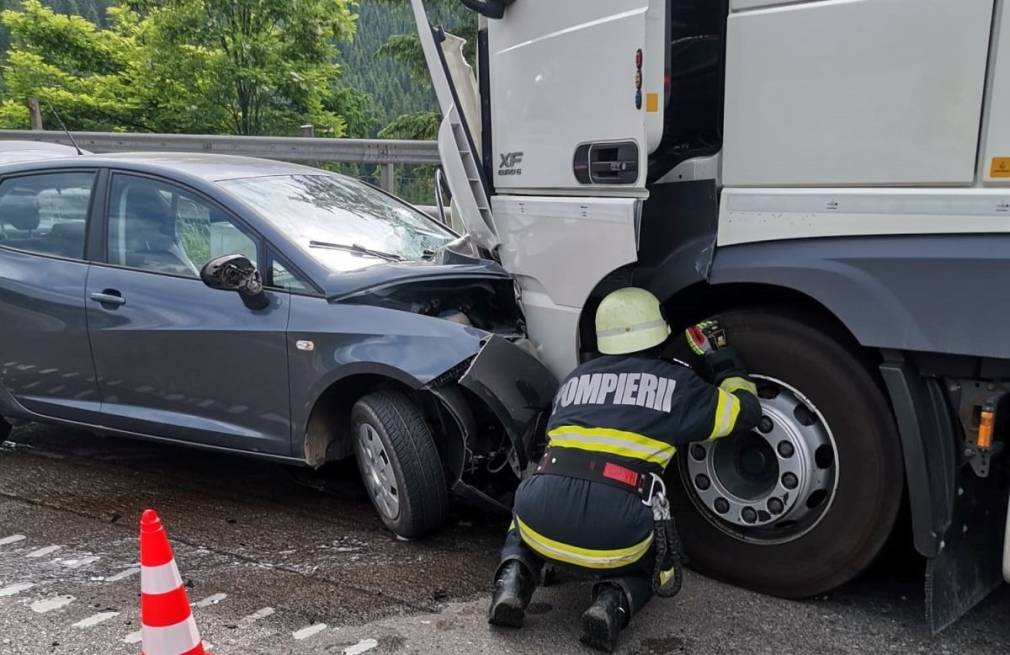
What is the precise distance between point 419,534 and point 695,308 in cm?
155

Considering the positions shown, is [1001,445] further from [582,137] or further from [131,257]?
[131,257]

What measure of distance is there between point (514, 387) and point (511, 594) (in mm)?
900

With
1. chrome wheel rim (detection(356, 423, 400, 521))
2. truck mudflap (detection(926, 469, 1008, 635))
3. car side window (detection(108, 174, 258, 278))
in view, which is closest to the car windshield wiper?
car side window (detection(108, 174, 258, 278))

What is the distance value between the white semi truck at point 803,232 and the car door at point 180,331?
1.30m

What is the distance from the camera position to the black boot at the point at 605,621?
283 centimetres

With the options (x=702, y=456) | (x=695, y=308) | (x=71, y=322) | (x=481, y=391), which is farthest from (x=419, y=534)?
(x=71, y=322)

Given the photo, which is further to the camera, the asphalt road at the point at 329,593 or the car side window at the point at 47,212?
the car side window at the point at 47,212

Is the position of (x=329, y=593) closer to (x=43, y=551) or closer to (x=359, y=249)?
(x=43, y=551)

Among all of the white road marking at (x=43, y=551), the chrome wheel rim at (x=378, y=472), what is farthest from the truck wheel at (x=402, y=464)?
the white road marking at (x=43, y=551)

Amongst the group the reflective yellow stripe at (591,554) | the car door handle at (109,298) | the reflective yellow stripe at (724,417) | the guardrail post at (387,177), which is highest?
the guardrail post at (387,177)

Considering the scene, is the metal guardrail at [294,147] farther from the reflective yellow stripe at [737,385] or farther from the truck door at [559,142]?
the reflective yellow stripe at [737,385]

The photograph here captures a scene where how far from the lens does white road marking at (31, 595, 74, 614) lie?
10.5 feet

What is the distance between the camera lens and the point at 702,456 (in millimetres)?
3307

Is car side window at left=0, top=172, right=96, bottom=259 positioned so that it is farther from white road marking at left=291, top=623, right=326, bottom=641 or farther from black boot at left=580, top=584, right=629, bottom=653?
black boot at left=580, top=584, right=629, bottom=653
